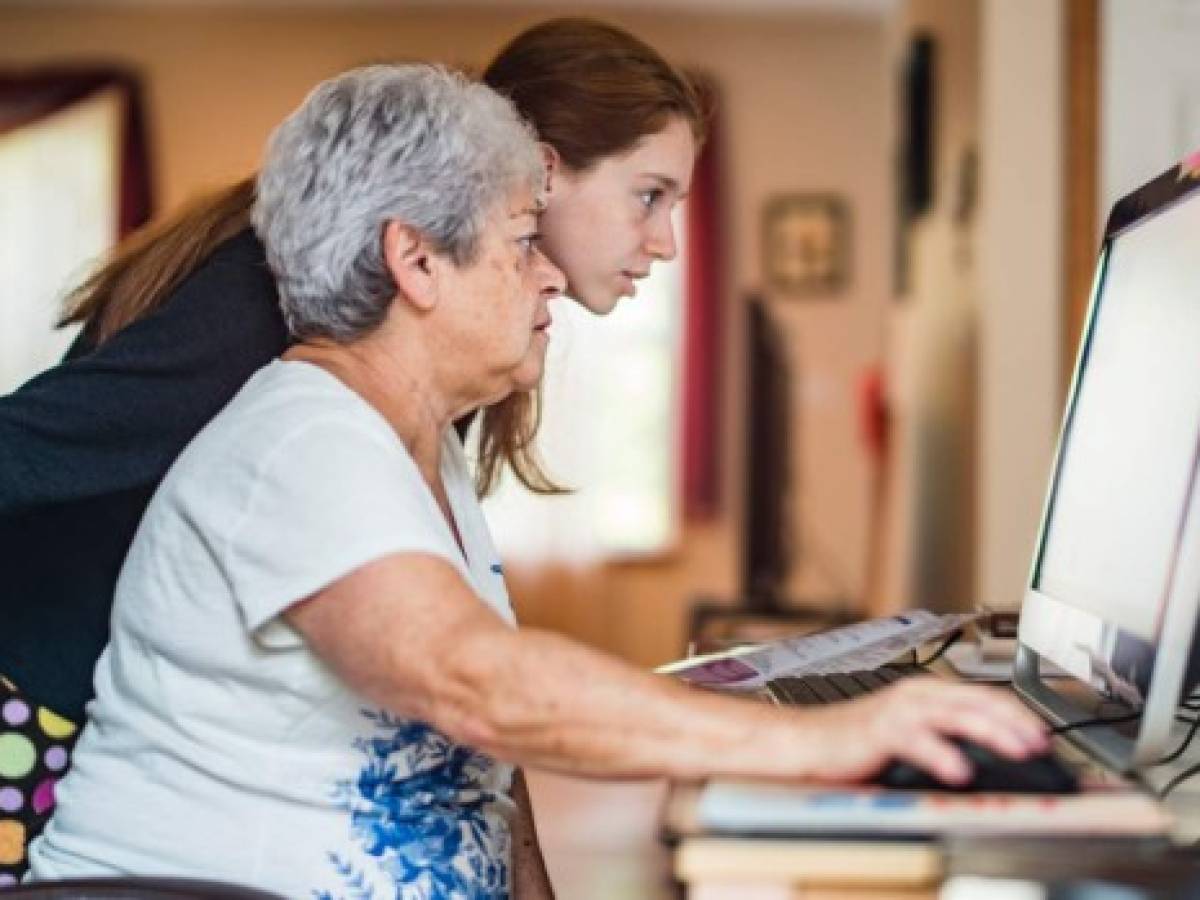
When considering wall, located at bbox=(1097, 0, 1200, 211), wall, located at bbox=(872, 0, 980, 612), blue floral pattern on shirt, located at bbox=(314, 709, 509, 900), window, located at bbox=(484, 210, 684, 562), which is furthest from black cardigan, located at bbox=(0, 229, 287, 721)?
window, located at bbox=(484, 210, 684, 562)

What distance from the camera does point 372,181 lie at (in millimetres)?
1365

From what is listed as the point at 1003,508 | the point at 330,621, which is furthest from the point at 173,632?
the point at 1003,508

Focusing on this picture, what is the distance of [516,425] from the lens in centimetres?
198

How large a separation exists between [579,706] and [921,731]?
201mm

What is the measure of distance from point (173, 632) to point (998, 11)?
107 inches

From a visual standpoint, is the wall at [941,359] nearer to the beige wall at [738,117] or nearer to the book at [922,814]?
the beige wall at [738,117]

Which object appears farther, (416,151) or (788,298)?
(788,298)

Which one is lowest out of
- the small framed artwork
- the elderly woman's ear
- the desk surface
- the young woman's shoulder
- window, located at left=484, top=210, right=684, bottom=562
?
window, located at left=484, top=210, right=684, bottom=562

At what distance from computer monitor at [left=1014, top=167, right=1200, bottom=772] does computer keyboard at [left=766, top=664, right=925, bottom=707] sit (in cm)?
13

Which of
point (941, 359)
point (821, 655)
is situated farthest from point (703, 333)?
point (821, 655)

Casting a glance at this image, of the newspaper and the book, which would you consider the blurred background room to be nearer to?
the newspaper

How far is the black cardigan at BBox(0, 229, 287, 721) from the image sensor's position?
150 cm

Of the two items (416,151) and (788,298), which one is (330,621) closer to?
(416,151)

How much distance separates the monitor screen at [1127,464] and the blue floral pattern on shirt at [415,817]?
469mm
